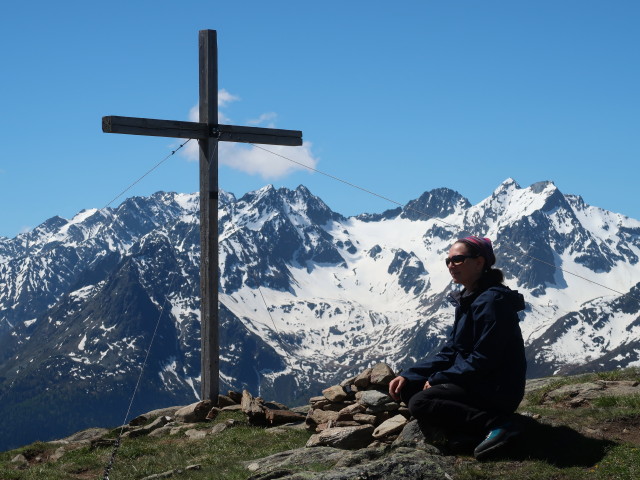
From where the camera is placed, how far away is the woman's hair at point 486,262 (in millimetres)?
13570

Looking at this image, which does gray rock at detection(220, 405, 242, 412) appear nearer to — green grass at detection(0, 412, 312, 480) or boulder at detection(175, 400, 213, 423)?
boulder at detection(175, 400, 213, 423)

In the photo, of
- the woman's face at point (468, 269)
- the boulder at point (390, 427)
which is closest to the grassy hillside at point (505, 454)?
the boulder at point (390, 427)

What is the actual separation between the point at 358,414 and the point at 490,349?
17.2ft

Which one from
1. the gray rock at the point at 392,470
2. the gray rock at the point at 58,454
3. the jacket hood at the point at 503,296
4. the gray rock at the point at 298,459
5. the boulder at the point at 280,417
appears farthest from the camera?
the boulder at the point at 280,417

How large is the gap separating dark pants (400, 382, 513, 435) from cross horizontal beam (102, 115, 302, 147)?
502 inches

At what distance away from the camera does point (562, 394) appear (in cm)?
1903

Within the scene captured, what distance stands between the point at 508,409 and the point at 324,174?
12.1 meters

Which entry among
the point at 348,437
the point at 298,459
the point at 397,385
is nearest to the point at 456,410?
the point at 397,385

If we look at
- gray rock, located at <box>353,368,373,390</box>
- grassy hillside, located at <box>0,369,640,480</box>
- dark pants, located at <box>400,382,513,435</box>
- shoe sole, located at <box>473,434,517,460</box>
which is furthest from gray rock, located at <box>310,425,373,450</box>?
shoe sole, located at <box>473,434,517,460</box>

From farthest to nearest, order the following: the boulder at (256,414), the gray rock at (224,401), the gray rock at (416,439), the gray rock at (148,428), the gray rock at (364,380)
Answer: the gray rock at (224,401) < the gray rock at (148,428) < the boulder at (256,414) < the gray rock at (364,380) < the gray rock at (416,439)

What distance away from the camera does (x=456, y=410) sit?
13234mm

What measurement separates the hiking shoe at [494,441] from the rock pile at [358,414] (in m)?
2.86

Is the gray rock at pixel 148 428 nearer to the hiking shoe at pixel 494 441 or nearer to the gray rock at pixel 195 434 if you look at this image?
the gray rock at pixel 195 434

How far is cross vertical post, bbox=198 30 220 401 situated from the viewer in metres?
23.8
